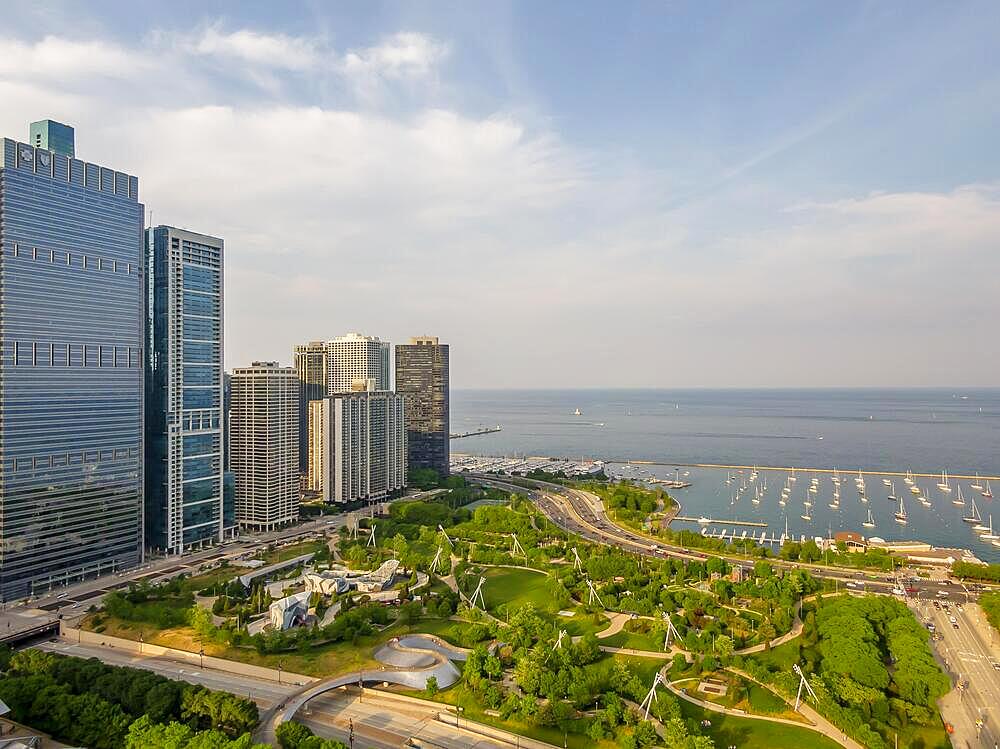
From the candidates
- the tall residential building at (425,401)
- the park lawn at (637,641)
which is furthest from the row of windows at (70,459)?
the tall residential building at (425,401)

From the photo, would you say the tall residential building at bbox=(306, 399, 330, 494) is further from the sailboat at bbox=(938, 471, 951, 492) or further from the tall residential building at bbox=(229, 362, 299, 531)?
the sailboat at bbox=(938, 471, 951, 492)

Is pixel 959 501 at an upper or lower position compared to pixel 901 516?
upper

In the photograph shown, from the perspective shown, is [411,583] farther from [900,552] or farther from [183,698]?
[900,552]

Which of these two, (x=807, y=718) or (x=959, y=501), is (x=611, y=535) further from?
(x=959, y=501)

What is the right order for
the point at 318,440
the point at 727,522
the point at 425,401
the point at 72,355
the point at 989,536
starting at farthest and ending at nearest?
the point at 425,401, the point at 318,440, the point at 727,522, the point at 989,536, the point at 72,355

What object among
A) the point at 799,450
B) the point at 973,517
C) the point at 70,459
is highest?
the point at 70,459

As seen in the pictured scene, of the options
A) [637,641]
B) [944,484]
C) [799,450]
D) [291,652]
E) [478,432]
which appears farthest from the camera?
[478,432]

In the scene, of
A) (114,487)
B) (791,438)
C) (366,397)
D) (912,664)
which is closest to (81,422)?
(114,487)

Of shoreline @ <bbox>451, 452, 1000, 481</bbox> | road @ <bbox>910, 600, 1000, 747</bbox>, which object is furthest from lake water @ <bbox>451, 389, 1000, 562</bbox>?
road @ <bbox>910, 600, 1000, 747</bbox>

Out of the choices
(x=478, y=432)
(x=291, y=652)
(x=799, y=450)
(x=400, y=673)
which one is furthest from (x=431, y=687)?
(x=478, y=432)
